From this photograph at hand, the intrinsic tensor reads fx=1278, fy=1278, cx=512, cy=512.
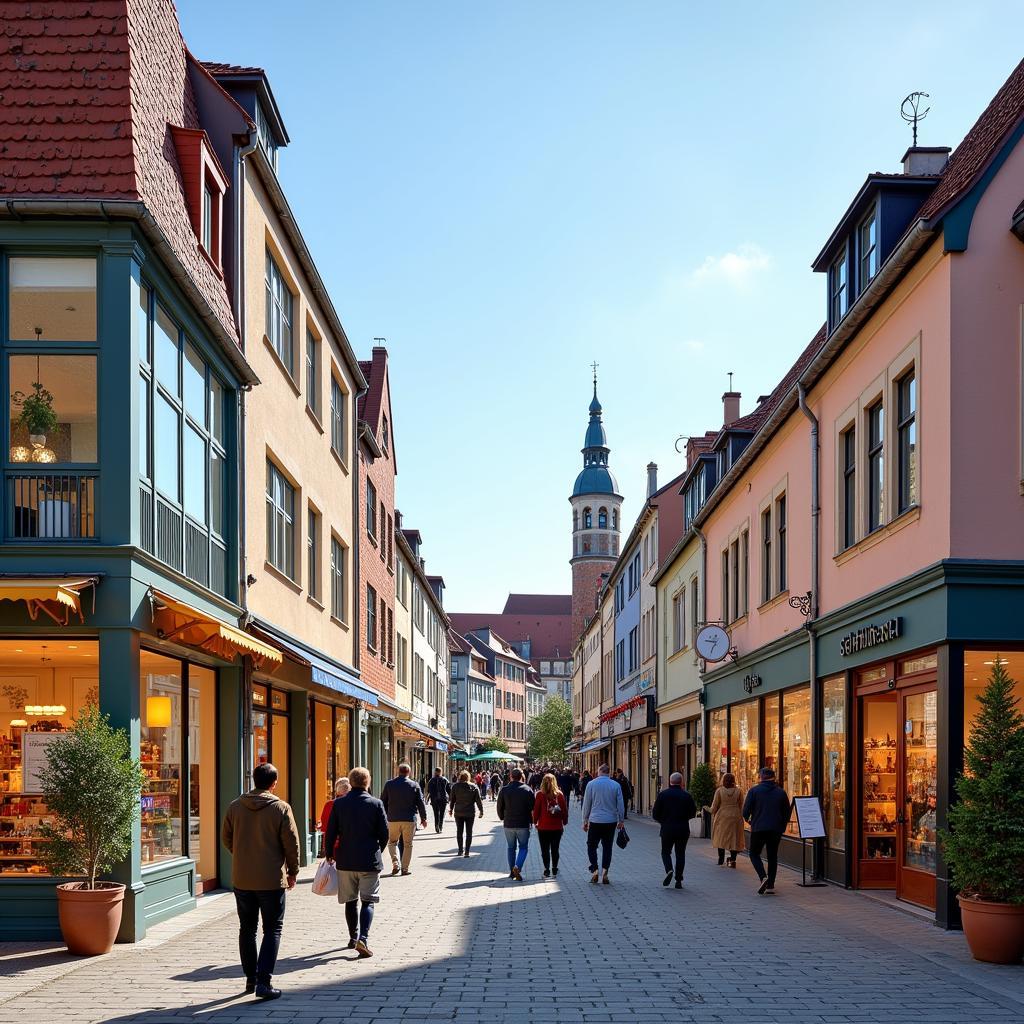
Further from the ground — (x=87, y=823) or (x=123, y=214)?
(x=123, y=214)

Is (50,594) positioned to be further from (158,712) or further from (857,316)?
(857,316)

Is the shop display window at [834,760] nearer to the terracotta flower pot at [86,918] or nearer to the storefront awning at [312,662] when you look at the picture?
the storefront awning at [312,662]

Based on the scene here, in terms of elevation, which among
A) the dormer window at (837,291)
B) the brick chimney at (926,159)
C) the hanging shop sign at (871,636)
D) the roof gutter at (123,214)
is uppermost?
the brick chimney at (926,159)

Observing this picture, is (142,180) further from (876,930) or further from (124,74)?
(876,930)

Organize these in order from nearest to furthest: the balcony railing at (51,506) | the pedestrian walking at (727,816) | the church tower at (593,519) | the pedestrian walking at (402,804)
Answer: the balcony railing at (51,506) → the pedestrian walking at (402,804) → the pedestrian walking at (727,816) → the church tower at (593,519)

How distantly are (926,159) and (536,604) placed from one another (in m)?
157

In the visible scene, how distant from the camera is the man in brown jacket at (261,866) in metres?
9.36

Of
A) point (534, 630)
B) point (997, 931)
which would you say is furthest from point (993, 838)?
point (534, 630)

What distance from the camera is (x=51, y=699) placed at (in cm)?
1219

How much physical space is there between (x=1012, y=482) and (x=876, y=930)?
4.80 m

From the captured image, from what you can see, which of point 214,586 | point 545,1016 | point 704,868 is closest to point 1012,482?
point 545,1016

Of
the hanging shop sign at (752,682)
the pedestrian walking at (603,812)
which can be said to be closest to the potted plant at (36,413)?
the pedestrian walking at (603,812)

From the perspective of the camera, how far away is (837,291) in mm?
18641

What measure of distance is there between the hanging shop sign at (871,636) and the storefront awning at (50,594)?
8.80 metres
